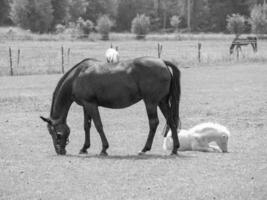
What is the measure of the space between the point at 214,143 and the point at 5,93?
14214 mm

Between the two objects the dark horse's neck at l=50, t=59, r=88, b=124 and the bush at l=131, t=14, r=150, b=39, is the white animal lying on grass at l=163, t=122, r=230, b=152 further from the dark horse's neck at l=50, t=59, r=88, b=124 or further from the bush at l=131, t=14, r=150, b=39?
the bush at l=131, t=14, r=150, b=39

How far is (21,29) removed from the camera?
92500mm

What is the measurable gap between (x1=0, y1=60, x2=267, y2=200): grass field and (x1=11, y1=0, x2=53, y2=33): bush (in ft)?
227

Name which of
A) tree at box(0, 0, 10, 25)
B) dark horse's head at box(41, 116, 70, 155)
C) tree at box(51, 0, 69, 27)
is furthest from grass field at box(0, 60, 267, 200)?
tree at box(0, 0, 10, 25)

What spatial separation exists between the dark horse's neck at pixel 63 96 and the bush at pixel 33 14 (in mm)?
79604

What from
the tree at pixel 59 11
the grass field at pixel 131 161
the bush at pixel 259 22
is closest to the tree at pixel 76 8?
the tree at pixel 59 11

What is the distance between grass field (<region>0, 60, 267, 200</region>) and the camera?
331 inches

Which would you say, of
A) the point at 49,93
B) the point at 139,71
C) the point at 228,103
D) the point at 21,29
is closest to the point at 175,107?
the point at 139,71

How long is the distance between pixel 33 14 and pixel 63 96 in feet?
267

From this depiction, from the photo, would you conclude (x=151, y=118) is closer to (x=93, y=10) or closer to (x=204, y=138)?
(x=204, y=138)

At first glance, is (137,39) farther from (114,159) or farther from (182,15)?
(114,159)

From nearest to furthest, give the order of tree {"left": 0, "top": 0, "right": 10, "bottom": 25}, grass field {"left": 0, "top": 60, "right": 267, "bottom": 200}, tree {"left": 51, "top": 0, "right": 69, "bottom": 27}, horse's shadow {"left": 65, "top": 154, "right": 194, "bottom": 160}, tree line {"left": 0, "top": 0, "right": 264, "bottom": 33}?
grass field {"left": 0, "top": 60, "right": 267, "bottom": 200}
horse's shadow {"left": 65, "top": 154, "right": 194, "bottom": 160}
tree {"left": 51, "top": 0, "right": 69, "bottom": 27}
tree line {"left": 0, "top": 0, "right": 264, "bottom": 33}
tree {"left": 0, "top": 0, "right": 10, "bottom": 25}

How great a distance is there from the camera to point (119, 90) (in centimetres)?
1167

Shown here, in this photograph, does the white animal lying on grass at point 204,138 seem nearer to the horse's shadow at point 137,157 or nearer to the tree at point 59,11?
the horse's shadow at point 137,157
